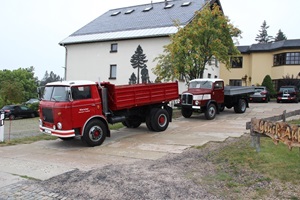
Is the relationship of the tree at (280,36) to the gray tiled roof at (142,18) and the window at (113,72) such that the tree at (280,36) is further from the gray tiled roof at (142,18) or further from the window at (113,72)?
the window at (113,72)

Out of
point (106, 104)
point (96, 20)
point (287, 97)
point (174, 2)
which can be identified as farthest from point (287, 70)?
point (106, 104)

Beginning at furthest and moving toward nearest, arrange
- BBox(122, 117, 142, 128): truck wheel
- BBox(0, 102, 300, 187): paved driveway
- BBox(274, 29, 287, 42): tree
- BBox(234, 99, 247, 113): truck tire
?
BBox(274, 29, 287, 42): tree, BBox(234, 99, 247, 113): truck tire, BBox(122, 117, 142, 128): truck wheel, BBox(0, 102, 300, 187): paved driveway

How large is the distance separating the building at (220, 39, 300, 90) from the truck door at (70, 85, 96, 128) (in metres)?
26.4

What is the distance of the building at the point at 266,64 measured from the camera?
33281 mm

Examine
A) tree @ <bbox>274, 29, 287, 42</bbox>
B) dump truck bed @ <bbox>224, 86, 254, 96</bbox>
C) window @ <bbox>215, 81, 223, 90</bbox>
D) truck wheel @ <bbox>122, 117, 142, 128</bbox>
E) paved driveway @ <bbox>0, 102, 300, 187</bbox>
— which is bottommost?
paved driveway @ <bbox>0, 102, 300, 187</bbox>

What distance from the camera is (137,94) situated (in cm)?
1202

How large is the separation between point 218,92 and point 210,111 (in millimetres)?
1416

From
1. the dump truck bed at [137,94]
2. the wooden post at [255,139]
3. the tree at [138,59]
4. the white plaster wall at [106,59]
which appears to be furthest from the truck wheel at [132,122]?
the tree at [138,59]

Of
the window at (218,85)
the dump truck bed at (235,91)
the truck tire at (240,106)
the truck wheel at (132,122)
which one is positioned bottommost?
the truck wheel at (132,122)

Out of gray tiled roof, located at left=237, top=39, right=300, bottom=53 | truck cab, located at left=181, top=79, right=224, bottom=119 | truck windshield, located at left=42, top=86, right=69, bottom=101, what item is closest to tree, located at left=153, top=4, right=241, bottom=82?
truck cab, located at left=181, top=79, right=224, bottom=119

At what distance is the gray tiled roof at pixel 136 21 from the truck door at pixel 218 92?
11277 millimetres

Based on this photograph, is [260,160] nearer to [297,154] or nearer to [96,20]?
[297,154]

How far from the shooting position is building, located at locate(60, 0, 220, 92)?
28.6 metres

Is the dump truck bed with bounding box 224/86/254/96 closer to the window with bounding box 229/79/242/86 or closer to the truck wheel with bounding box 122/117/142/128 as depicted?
the truck wheel with bounding box 122/117/142/128
